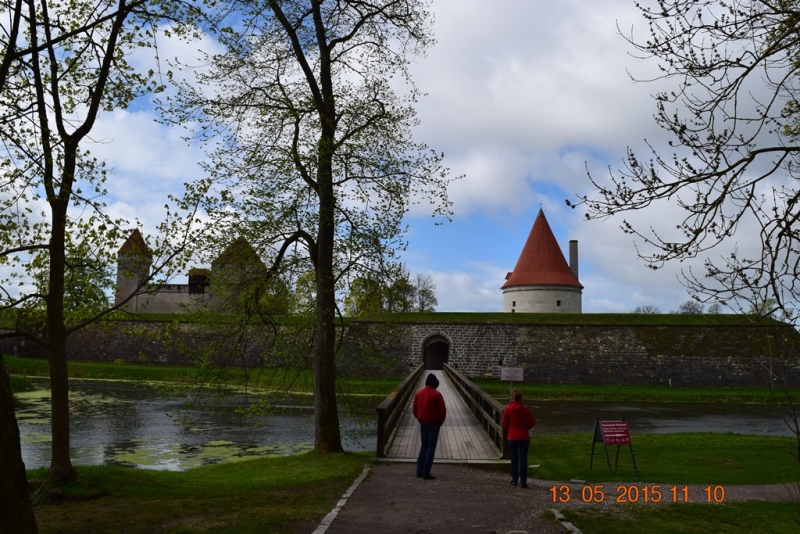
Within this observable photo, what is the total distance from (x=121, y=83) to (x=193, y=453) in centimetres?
845

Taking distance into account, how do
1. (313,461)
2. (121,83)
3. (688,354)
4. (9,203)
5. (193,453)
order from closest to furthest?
(9,203) → (121,83) → (313,461) → (193,453) → (688,354)

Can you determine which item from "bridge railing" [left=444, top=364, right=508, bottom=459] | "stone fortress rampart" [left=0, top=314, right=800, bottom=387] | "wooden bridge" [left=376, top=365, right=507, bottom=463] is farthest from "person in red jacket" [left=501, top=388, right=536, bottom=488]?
"stone fortress rampart" [left=0, top=314, right=800, bottom=387]

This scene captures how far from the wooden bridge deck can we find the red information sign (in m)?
1.72

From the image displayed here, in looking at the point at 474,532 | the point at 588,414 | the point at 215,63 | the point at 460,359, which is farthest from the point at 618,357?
the point at 474,532

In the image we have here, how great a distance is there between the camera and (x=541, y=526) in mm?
6324

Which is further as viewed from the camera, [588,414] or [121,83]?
[588,414]

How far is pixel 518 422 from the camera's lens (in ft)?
29.4

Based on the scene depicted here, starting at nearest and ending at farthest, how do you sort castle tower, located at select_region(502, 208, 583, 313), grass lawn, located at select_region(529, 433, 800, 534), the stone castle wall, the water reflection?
grass lawn, located at select_region(529, 433, 800, 534), the water reflection, the stone castle wall, castle tower, located at select_region(502, 208, 583, 313)

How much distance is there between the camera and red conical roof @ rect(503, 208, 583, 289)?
47.2 m

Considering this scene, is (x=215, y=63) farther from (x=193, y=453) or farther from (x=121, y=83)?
(x=193, y=453)

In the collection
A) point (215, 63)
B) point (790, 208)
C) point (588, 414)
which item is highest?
point (215, 63)

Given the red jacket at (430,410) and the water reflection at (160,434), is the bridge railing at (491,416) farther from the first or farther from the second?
the water reflection at (160,434)

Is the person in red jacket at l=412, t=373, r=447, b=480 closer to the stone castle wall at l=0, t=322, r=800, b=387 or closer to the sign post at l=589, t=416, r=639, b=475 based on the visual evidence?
the sign post at l=589, t=416, r=639, b=475

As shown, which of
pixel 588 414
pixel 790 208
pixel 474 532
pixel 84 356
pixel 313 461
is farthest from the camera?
pixel 84 356
